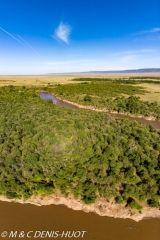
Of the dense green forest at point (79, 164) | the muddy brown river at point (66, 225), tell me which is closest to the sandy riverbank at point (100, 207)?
the muddy brown river at point (66, 225)

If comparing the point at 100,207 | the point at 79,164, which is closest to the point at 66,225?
the point at 100,207

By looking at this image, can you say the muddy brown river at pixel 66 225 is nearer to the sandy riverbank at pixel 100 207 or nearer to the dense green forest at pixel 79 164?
the sandy riverbank at pixel 100 207

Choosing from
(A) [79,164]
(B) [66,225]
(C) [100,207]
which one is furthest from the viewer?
(A) [79,164]

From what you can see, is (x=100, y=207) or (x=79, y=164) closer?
(x=100, y=207)

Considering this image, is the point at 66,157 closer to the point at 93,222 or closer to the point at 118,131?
the point at 93,222

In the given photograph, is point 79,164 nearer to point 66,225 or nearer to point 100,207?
point 100,207
